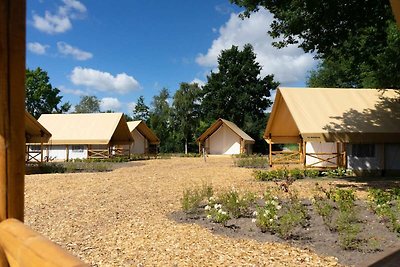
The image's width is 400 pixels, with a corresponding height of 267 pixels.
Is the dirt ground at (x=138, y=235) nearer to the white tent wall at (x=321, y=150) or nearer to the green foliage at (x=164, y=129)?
the white tent wall at (x=321, y=150)

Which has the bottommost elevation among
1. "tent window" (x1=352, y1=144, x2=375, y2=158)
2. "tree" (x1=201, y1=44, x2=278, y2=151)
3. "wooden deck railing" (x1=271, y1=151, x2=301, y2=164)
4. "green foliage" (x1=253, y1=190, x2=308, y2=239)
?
"green foliage" (x1=253, y1=190, x2=308, y2=239)

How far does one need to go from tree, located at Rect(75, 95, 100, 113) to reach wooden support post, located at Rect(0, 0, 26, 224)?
89.2 m

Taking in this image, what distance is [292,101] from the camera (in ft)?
63.3

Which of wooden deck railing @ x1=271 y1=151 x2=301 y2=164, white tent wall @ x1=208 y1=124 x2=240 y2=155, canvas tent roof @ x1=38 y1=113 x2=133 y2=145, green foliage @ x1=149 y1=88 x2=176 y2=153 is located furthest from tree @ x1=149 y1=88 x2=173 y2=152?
wooden deck railing @ x1=271 y1=151 x2=301 y2=164

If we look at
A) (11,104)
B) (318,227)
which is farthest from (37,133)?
(11,104)

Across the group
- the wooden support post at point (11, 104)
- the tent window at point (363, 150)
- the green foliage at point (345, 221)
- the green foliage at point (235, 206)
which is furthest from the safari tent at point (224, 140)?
the wooden support post at point (11, 104)

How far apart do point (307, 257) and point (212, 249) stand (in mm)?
1469

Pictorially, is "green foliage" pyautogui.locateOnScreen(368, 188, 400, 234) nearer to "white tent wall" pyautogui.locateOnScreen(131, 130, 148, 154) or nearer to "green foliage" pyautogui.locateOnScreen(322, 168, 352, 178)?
"green foliage" pyautogui.locateOnScreen(322, 168, 352, 178)

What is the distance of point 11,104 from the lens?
2.29 meters

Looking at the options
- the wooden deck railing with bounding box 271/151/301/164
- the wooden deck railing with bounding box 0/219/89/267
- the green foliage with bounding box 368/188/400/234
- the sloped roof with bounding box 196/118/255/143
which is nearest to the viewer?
the wooden deck railing with bounding box 0/219/89/267

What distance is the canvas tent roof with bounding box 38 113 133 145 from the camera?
1363 inches

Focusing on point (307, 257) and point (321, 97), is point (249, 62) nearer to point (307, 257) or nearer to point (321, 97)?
point (321, 97)

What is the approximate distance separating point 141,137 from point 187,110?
1171cm

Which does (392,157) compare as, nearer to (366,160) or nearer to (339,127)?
(366,160)
